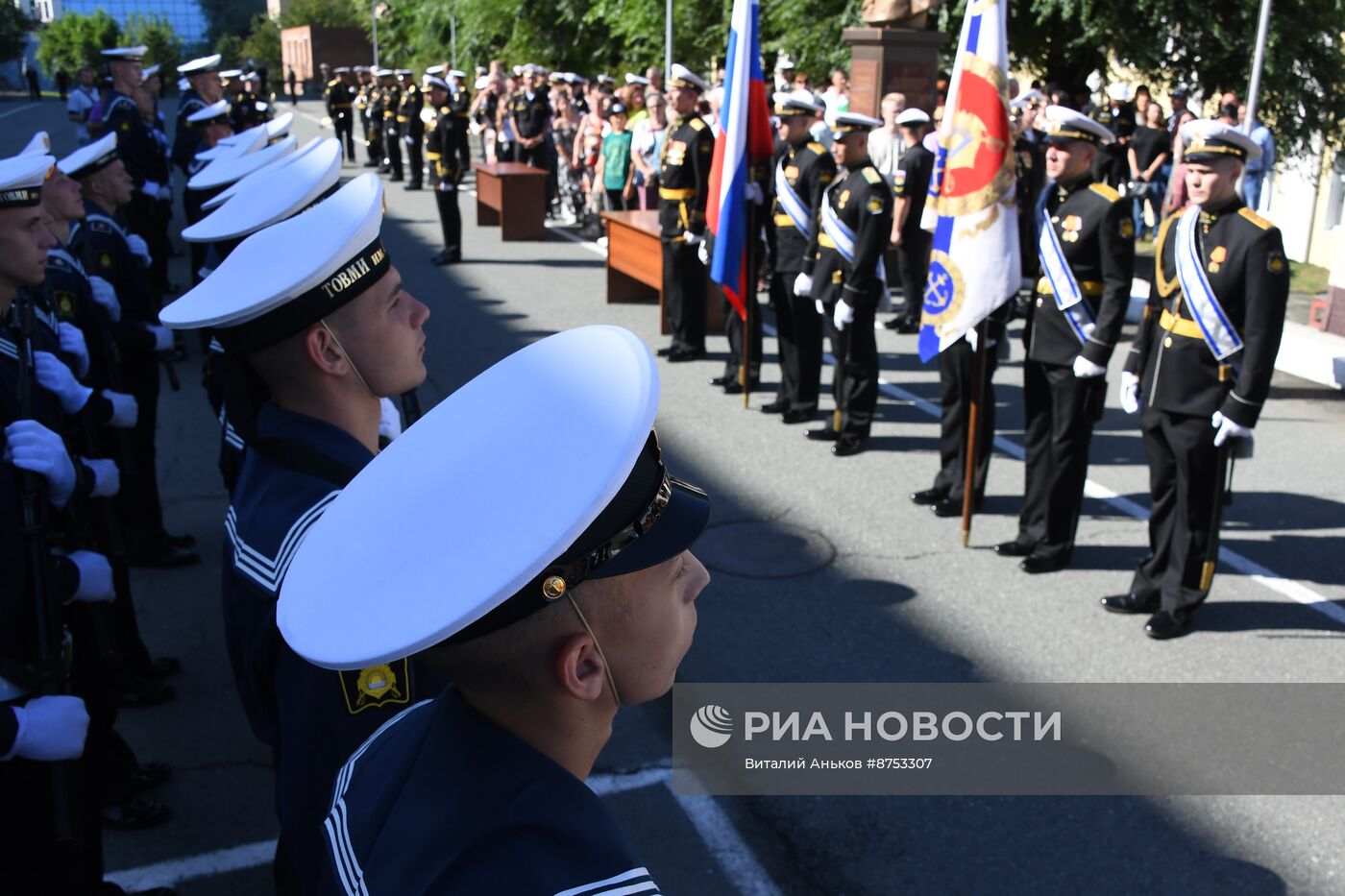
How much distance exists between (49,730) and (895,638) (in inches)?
130

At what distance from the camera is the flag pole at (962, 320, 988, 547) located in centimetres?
584

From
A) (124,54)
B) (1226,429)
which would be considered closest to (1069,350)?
(1226,429)

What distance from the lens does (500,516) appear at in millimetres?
1181

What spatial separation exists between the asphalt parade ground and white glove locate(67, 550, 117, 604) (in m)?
0.94

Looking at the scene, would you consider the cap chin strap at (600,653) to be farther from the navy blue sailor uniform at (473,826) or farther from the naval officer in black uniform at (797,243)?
the naval officer in black uniform at (797,243)

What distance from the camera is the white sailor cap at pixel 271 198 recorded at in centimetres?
347

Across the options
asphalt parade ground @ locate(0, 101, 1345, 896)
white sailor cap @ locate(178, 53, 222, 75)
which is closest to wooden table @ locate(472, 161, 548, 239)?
white sailor cap @ locate(178, 53, 222, 75)

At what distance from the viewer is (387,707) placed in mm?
1809

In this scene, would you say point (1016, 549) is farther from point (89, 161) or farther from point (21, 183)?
point (89, 161)

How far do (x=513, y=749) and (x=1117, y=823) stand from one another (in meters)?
3.06

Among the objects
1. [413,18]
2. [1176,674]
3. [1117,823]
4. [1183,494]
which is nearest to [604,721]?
[1117,823]

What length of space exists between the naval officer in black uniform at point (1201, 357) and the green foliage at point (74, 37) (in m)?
75.1

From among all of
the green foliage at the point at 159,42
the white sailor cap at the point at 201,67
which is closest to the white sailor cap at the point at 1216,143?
the white sailor cap at the point at 201,67

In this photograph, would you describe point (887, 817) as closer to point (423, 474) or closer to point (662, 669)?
point (662, 669)
